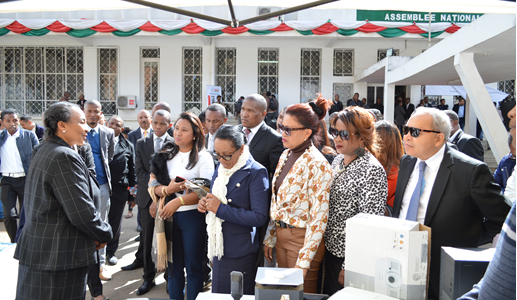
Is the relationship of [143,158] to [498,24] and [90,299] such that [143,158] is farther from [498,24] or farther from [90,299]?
[498,24]

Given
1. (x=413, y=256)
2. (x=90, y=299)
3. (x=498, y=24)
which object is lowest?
(x=90, y=299)

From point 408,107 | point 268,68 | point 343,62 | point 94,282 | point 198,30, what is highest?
point 198,30

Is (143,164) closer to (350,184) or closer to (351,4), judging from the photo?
(350,184)

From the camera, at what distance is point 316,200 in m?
2.19

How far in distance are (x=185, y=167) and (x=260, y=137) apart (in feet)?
2.58

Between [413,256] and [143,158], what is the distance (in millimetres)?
2831

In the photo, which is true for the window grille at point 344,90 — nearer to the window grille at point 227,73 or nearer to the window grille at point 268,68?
the window grille at point 268,68

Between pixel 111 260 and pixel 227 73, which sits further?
pixel 227 73

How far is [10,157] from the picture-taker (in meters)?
4.99

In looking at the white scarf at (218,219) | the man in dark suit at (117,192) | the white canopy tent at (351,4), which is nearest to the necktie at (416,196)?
the white scarf at (218,219)

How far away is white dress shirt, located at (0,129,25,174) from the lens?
491 centimetres

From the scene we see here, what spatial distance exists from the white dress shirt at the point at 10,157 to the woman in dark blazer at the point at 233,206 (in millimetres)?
3904

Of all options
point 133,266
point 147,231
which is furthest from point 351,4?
point 133,266

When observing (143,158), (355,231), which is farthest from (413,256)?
(143,158)
